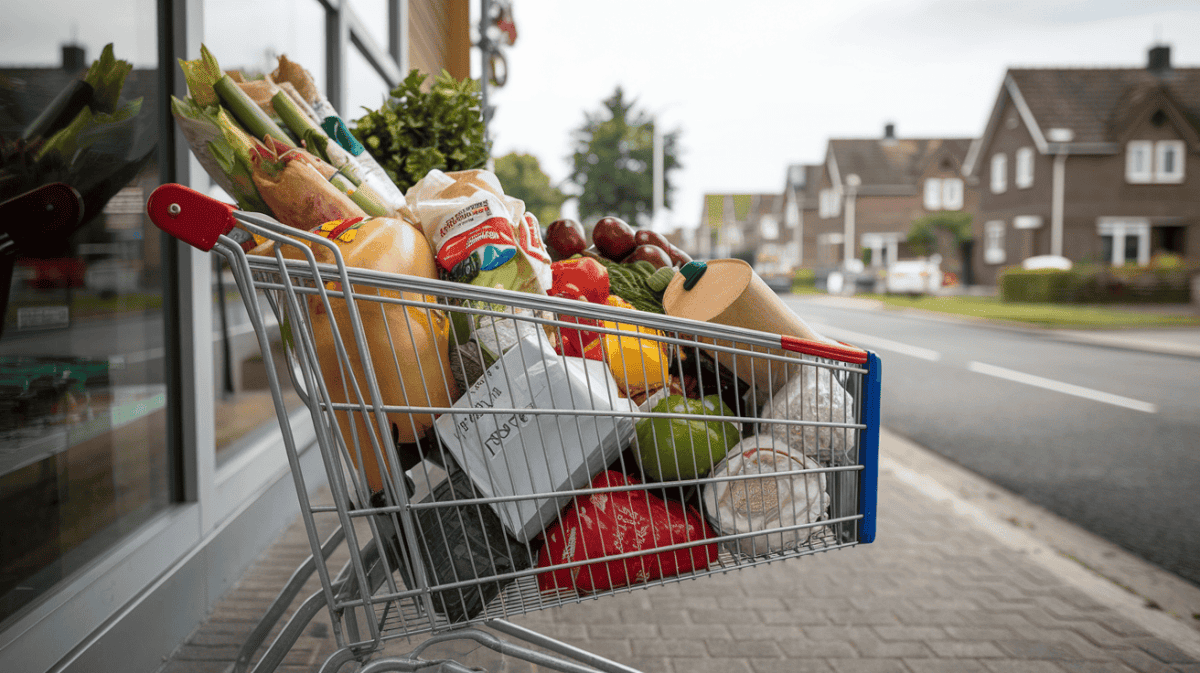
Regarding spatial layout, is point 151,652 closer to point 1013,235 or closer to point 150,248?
point 150,248

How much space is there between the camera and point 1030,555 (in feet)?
13.2

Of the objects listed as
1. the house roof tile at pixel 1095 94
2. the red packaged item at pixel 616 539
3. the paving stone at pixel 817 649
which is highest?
the house roof tile at pixel 1095 94

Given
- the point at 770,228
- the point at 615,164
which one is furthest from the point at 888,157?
the point at 615,164

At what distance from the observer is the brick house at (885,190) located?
48.5m

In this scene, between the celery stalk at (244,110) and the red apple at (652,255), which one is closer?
the celery stalk at (244,110)

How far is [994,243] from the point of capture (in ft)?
121

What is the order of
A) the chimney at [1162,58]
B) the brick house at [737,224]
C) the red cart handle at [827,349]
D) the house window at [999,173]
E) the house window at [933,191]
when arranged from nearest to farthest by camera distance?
the red cart handle at [827,349]
the chimney at [1162,58]
the house window at [999,173]
the house window at [933,191]
the brick house at [737,224]

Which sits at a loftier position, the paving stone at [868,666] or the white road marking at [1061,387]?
the white road marking at [1061,387]

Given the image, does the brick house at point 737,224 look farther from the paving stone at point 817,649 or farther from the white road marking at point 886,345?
the paving stone at point 817,649

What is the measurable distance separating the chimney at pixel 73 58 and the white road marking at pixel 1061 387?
8.45m

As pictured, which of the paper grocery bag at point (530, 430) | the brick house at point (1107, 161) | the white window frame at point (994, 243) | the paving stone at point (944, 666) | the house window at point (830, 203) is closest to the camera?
the paper grocery bag at point (530, 430)

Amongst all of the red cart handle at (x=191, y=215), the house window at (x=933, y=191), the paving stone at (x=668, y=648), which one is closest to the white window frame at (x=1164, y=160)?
the house window at (x=933, y=191)

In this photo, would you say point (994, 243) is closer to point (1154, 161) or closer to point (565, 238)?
point (1154, 161)

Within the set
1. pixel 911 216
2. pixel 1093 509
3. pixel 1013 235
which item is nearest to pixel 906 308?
pixel 1013 235
